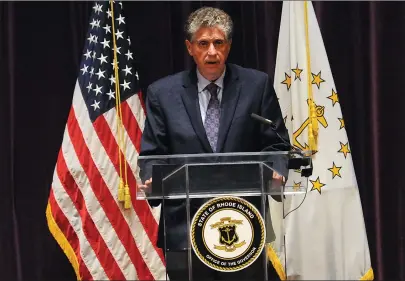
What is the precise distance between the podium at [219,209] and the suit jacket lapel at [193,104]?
431 mm

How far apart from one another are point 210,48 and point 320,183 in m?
1.58

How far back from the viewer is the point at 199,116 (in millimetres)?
2873

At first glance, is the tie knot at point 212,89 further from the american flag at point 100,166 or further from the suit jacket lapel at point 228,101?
the american flag at point 100,166

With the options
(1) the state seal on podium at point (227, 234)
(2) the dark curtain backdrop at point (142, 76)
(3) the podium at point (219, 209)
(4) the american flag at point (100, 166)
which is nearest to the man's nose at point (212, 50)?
(3) the podium at point (219, 209)

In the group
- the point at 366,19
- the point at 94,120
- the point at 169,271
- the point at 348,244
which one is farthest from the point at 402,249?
the point at 169,271

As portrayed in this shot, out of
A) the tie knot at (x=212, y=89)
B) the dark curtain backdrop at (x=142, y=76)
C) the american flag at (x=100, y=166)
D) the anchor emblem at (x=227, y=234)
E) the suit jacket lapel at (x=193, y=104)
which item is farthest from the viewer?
the dark curtain backdrop at (x=142, y=76)

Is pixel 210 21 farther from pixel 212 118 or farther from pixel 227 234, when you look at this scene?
pixel 227 234

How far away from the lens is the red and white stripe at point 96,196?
416 cm

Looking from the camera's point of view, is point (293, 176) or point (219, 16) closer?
point (293, 176)

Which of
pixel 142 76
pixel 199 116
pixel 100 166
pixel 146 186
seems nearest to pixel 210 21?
pixel 199 116

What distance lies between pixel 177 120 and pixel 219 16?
0.46 m

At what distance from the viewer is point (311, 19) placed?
4.27 meters

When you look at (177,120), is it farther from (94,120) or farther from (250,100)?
(94,120)

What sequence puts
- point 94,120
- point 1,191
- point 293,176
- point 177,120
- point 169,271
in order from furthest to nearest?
point 1,191 < point 94,120 < point 177,120 < point 293,176 < point 169,271
